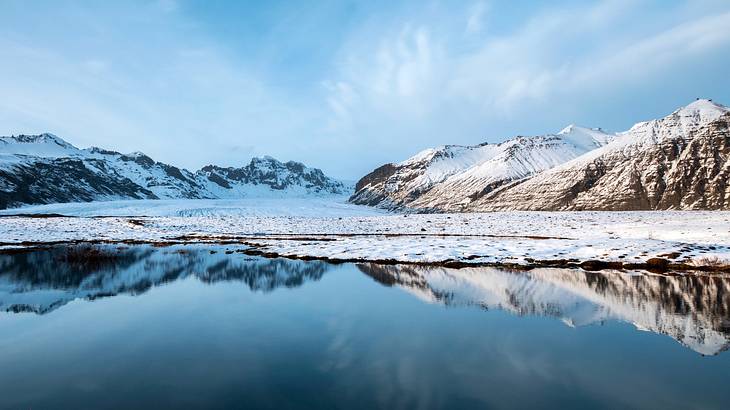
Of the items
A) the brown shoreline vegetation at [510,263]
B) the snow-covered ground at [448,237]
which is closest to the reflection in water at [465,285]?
the brown shoreline vegetation at [510,263]

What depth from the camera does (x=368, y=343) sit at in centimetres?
1107

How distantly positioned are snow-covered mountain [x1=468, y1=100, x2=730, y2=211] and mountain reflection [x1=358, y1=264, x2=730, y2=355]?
96.1 metres

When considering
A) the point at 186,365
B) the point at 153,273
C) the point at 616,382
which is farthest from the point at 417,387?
the point at 153,273

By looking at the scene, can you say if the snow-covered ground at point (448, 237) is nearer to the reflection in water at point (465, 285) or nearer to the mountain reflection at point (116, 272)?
the reflection in water at point (465, 285)

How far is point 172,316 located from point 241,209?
295 ft

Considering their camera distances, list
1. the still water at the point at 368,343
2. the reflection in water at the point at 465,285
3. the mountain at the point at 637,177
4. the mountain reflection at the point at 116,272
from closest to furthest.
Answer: the still water at the point at 368,343 → the reflection in water at the point at 465,285 → the mountain reflection at the point at 116,272 → the mountain at the point at 637,177

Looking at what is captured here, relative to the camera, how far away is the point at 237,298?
55.7 ft

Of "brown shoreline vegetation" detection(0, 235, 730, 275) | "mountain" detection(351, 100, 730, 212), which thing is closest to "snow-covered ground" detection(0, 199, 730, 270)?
"brown shoreline vegetation" detection(0, 235, 730, 275)

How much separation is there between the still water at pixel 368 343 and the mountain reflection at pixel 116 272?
0.26m

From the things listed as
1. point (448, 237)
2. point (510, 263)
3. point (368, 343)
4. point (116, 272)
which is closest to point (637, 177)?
point (448, 237)

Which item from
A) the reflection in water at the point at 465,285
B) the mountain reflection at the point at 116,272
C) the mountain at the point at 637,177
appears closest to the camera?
the reflection in water at the point at 465,285

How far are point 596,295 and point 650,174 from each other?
117 metres

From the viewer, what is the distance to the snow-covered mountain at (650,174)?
327 ft

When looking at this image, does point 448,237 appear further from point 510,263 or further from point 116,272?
point 116,272
